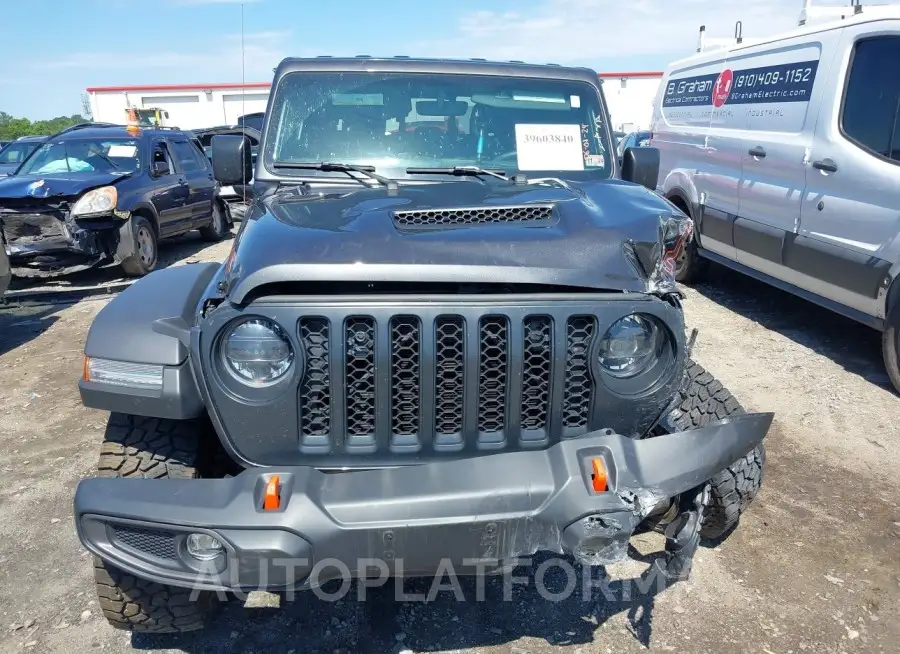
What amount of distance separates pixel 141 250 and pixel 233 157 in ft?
18.6

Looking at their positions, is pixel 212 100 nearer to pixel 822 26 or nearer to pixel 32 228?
pixel 32 228

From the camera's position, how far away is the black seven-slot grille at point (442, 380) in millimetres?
1913

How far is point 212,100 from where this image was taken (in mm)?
27000

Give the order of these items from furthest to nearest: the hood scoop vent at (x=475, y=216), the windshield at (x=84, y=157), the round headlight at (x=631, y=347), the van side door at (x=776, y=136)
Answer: the windshield at (x=84, y=157)
the van side door at (x=776, y=136)
the hood scoop vent at (x=475, y=216)
the round headlight at (x=631, y=347)

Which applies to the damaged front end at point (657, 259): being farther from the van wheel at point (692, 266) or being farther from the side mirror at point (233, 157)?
the van wheel at point (692, 266)

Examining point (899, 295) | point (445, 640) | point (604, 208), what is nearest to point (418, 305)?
point (604, 208)

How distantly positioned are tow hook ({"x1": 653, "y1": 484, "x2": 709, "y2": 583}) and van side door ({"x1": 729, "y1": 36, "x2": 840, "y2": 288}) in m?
4.08

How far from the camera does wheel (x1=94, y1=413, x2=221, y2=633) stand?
7.32 feet

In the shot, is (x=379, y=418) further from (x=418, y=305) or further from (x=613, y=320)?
(x=613, y=320)

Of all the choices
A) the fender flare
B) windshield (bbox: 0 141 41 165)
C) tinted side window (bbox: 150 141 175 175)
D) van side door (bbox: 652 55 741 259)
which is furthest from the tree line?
the fender flare

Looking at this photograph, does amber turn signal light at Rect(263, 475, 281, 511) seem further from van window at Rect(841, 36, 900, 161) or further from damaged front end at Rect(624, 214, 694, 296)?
van window at Rect(841, 36, 900, 161)

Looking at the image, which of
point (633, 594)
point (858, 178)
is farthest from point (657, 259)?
Answer: point (858, 178)

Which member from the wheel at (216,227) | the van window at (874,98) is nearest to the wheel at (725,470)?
the van window at (874,98)

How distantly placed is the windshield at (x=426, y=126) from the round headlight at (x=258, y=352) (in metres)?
1.39
